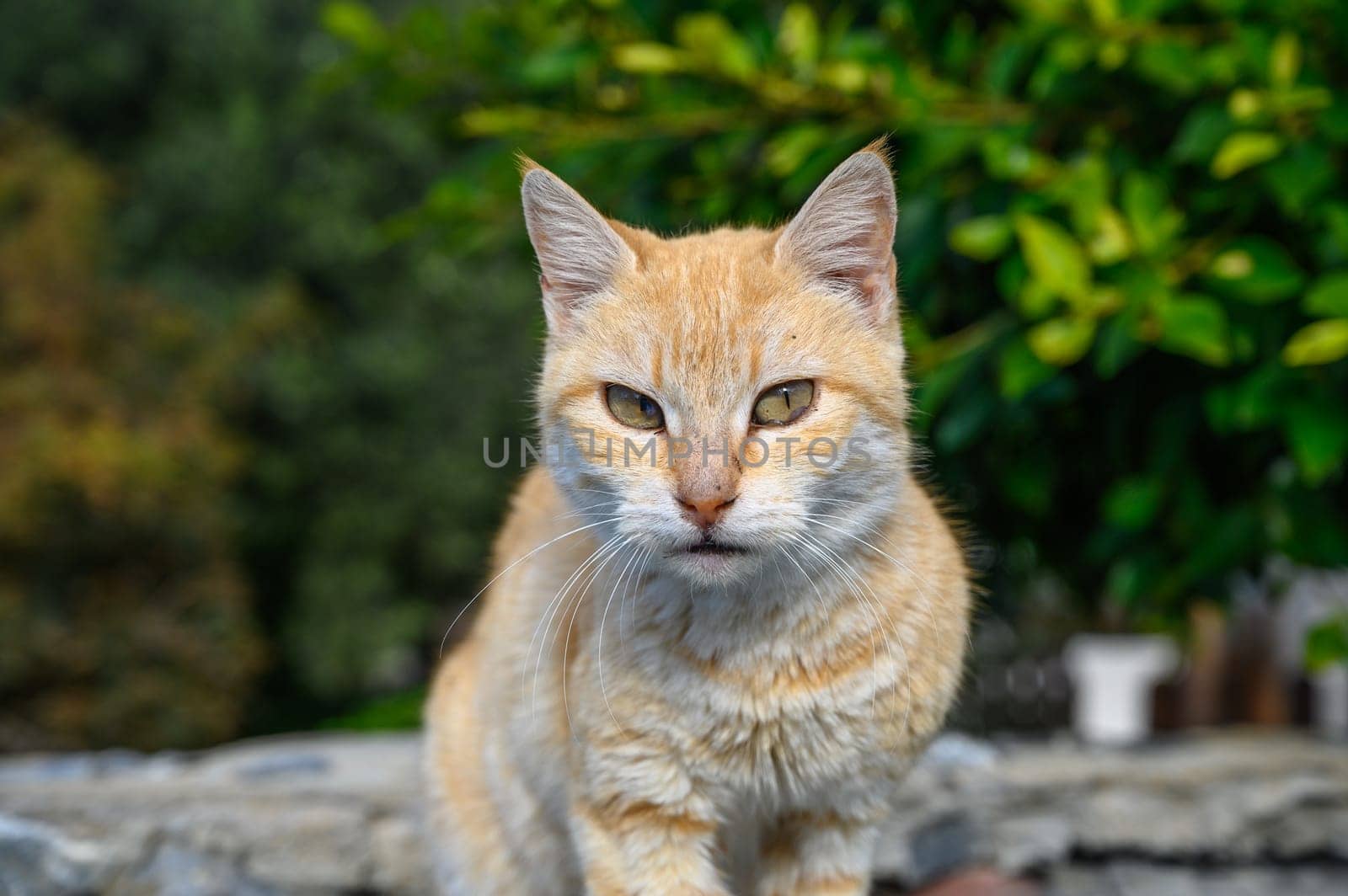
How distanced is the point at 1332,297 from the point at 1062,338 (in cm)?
55

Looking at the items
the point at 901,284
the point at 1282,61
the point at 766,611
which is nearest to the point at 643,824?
the point at 766,611

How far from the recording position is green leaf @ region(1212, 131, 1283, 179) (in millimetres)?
2514

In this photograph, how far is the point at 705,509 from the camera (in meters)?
1.78

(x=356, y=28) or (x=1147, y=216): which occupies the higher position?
(x=356, y=28)

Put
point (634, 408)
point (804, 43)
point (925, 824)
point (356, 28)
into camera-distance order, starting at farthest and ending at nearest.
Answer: point (356, 28) → point (925, 824) → point (804, 43) → point (634, 408)

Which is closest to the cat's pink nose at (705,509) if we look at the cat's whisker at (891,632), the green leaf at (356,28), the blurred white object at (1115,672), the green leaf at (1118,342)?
the cat's whisker at (891,632)

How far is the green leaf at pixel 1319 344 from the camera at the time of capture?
2.41 meters

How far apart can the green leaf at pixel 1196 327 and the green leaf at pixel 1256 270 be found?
0.31 feet

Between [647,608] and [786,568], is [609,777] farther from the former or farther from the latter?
[786,568]

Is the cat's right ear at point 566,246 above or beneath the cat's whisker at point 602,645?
above

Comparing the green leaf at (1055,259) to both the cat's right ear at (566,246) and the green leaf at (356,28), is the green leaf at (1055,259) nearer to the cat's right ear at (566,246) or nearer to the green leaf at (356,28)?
the cat's right ear at (566,246)

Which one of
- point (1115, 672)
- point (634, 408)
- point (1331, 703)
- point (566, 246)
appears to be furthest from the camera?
point (1115, 672)

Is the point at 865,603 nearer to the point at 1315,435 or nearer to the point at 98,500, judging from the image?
the point at 1315,435

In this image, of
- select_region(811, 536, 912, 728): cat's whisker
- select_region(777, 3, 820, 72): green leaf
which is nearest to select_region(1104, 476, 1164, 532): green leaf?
select_region(811, 536, 912, 728): cat's whisker
